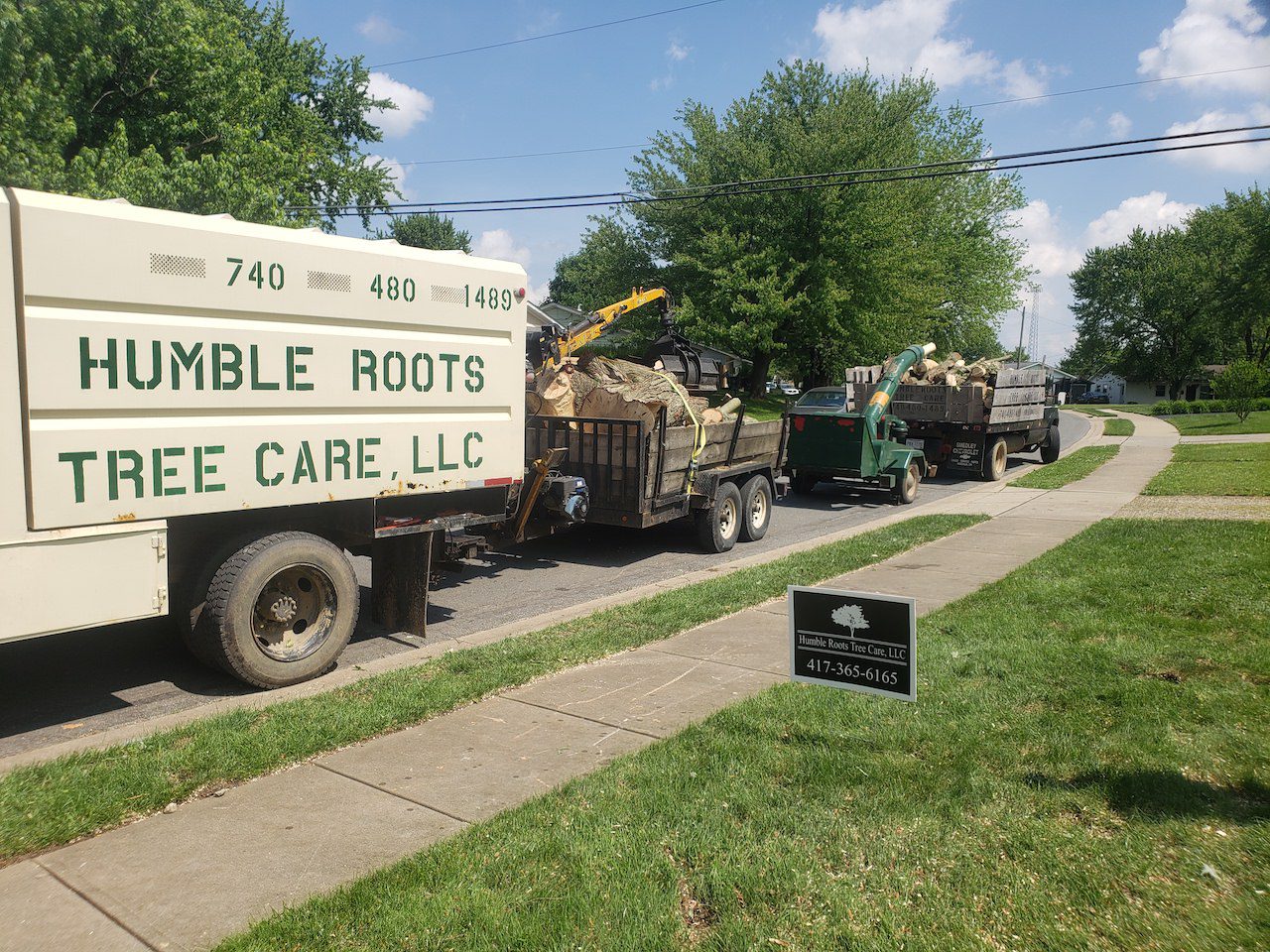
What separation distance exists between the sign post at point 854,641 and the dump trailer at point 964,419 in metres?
15.9

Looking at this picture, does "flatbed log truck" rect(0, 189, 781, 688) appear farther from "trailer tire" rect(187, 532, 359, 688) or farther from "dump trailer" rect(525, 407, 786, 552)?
"dump trailer" rect(525, 407, 786, 552)

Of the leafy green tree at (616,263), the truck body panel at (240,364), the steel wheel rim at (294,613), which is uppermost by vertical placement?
the leafy green tree at (616,263)

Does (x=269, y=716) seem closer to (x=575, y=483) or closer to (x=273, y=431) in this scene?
(x=273, y=431)

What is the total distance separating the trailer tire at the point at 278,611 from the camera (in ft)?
19.3

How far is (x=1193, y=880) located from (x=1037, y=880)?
0.58 meters

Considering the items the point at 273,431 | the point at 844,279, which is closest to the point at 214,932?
the point at 273,431

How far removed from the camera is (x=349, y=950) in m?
3.16

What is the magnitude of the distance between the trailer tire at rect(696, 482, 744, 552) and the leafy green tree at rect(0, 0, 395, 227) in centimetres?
1133

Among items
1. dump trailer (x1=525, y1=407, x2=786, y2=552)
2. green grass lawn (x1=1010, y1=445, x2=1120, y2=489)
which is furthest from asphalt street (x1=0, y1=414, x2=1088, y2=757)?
green grass lawn (x1=1010, y1=445, x2=1120, y2=489)

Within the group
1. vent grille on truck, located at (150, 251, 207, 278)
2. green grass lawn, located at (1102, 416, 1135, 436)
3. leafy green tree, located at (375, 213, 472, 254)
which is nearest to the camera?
vent grille on truck, located at (150, 251, 207, 278)

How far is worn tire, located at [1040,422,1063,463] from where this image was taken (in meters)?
24.4

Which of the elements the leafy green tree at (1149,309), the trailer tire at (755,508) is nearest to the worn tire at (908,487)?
the trailer tire at (755,508)

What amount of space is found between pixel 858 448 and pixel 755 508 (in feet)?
12.7

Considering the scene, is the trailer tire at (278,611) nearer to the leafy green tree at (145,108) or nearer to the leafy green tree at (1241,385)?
the leafy green tree at (145,108)
